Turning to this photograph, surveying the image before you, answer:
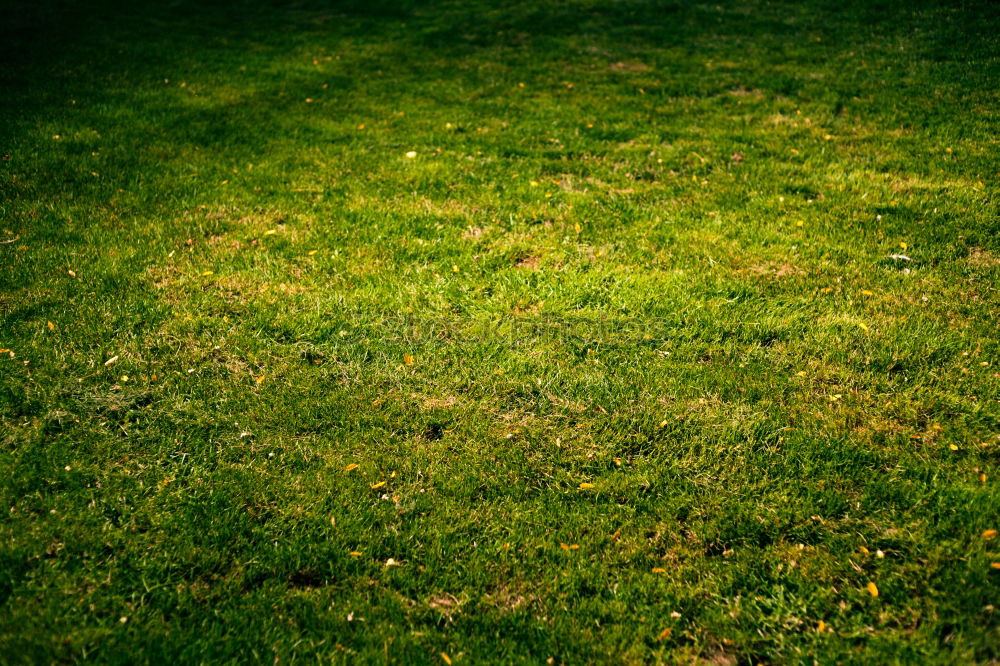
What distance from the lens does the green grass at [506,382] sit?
3.13 m

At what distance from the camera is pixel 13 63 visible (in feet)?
35.7

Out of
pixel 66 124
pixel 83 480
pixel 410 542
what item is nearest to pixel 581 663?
pixel 410 542

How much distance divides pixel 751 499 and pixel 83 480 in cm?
399

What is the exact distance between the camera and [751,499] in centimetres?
365

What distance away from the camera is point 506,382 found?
4.46 metres

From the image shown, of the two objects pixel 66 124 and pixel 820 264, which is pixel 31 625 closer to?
pixel 820 264

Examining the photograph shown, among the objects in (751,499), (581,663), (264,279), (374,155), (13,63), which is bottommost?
(581,663)

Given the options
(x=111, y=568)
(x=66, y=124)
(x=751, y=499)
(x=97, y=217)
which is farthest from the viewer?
(x=66, y=124)

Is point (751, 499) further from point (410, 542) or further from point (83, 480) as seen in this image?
point (83, 480)

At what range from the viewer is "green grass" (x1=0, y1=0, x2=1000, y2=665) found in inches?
123

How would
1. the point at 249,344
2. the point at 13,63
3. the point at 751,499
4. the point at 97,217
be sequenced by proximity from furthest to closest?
the point at 13,63
the point at 97,217
the point at 249,344
the point at 751,499

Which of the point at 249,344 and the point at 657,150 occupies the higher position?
the point at 657,150

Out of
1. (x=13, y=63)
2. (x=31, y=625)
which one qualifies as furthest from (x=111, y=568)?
(x=13, y=63)

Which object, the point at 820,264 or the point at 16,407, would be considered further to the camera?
the point at 820,264
